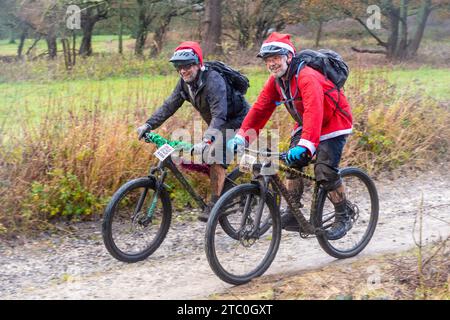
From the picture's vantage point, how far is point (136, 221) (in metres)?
5.99

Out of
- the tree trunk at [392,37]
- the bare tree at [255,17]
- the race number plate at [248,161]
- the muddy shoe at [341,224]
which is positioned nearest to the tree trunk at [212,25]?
the bare tree at [255,17]

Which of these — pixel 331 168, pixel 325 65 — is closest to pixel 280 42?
pixel 325 65

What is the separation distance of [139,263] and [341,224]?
1949 mm

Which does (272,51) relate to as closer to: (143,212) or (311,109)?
(311,109)

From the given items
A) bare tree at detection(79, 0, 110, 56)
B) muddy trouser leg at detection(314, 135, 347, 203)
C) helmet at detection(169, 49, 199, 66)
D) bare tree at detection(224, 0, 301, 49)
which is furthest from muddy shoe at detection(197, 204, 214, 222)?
bare tree at detection(79, 0, 110, 56)

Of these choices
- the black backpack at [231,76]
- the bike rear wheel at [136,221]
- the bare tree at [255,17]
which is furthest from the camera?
the bare tree at [255,17]

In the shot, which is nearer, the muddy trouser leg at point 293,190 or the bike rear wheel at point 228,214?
the bike rear wheel at point 228,214

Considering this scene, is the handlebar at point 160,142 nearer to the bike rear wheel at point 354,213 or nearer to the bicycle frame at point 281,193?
the bicycle frame at point 281,193

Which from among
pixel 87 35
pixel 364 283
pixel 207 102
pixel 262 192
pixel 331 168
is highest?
pixel 207 102

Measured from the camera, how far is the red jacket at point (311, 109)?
5.09m

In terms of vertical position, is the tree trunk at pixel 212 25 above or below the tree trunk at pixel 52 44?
above

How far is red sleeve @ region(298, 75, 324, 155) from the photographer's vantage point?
508 centimetres

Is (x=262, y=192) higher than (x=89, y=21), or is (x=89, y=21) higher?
(x=89, y=21)

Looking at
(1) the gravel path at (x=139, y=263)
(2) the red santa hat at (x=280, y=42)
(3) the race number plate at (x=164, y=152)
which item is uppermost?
(2) the red santa hat at (x=280, y=42)
